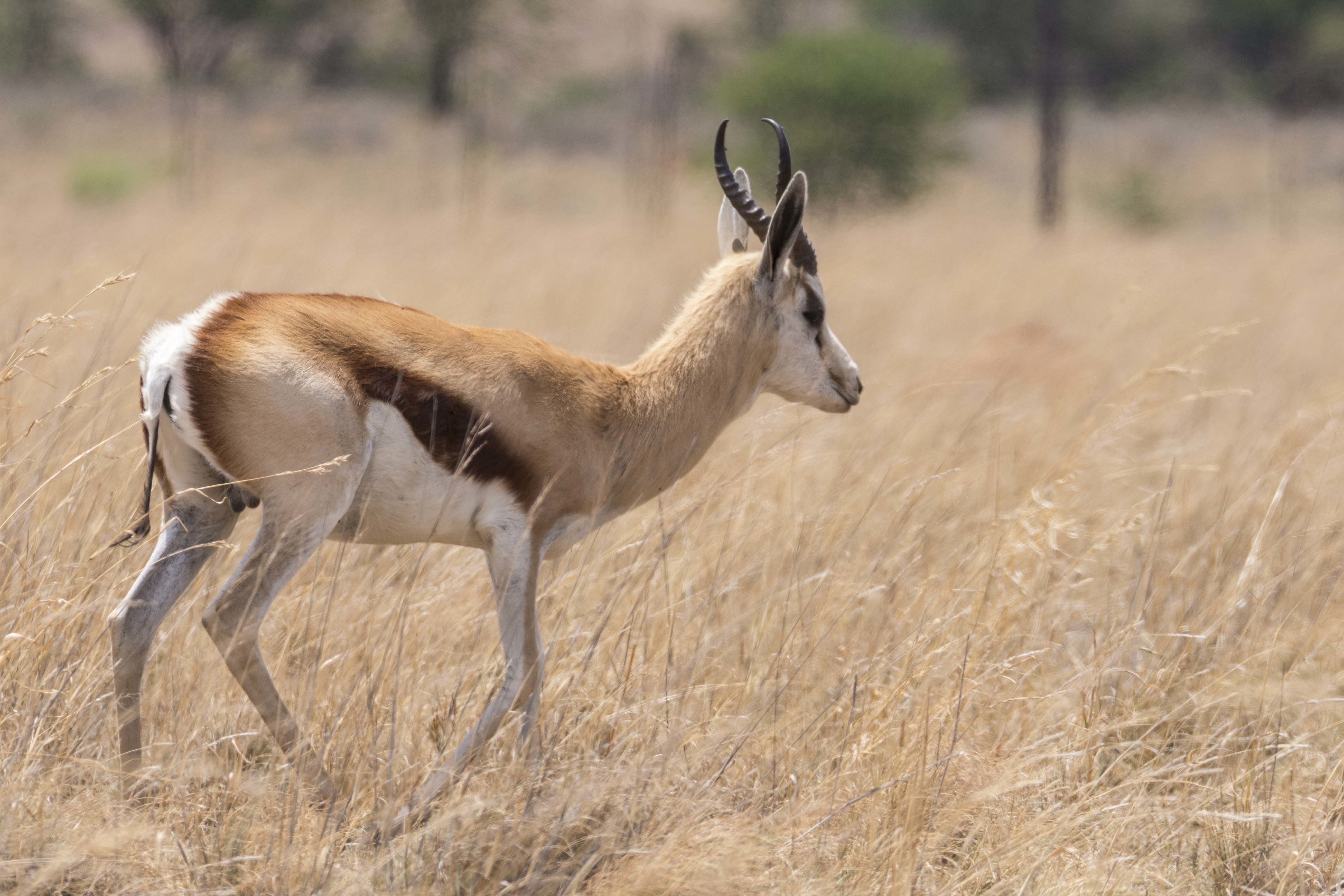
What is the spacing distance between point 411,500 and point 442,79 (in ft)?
135

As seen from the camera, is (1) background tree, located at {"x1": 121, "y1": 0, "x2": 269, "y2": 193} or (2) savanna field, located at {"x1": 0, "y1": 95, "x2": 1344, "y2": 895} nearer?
(2) savanna field, located at {"x1": 0, "y1": 95, "x2": 1344, "y2": 895}

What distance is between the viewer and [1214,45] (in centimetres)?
4894

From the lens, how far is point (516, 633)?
10.6 feet

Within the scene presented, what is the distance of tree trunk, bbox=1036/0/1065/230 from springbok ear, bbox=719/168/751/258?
14.5 m

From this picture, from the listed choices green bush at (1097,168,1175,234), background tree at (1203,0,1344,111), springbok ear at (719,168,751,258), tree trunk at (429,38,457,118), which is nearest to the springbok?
springbok ear at (719,168,751,258)

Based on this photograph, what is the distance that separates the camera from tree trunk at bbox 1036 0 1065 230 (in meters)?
18.2

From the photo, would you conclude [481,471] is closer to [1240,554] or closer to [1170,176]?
[1240,554]

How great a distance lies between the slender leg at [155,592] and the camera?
9.87ft

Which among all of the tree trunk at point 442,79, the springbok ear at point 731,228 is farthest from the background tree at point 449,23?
the springbok ear at point 731,228

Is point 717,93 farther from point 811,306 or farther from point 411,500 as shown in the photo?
point 411,500

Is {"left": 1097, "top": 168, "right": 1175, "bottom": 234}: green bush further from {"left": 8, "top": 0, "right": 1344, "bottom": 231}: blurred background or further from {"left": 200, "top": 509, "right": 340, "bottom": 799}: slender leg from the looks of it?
{"left": 200, "top": 509, "right": 340, "bottom": 799}: slender leg

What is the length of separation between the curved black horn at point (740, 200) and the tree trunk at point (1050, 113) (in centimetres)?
1474

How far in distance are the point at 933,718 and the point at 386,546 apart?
5.87ft

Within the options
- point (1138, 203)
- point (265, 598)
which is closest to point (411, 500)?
point (265, 598)
